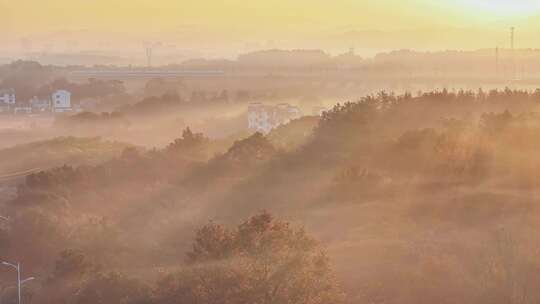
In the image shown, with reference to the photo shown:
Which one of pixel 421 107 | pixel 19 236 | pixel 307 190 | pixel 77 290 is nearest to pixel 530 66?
pixel 421 107

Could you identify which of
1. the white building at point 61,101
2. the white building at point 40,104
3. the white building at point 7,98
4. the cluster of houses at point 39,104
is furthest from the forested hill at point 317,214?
the white building at point 7,98

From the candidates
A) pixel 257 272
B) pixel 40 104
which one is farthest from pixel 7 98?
pixel 257 272

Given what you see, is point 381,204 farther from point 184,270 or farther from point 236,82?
point 236,82

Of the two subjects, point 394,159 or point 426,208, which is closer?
point 426,208

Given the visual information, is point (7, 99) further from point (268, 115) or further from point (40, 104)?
point (268, 115)

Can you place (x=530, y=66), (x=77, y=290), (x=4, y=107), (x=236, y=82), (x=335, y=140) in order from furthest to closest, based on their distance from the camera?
(x=236, y=82), (x=4, y=107), (x=530, y=66), (x=335, y=140), (x=77, y=290)

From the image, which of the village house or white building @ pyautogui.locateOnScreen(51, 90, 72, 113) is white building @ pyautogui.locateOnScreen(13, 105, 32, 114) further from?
white building @ pyautogui.locateOnScreen(51, 90, 72, 113)
